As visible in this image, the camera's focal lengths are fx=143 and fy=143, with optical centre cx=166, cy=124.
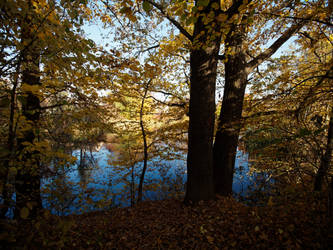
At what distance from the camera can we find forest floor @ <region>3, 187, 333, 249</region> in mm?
1970

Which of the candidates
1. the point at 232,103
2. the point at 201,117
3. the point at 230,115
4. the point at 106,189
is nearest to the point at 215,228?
the point at 201,117

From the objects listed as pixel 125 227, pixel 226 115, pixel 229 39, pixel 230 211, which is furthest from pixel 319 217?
pixel 229 39

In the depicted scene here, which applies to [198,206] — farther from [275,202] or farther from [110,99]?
[110,99]

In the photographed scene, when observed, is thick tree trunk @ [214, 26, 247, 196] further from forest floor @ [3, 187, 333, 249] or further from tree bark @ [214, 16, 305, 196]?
forest floor @ [3, 187, 333, 249]

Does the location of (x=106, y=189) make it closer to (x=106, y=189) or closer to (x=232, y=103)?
(x=106, y=189)

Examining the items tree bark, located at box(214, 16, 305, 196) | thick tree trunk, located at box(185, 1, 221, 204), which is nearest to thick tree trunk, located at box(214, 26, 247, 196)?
tree bark, located at box(214, 16, 305, 196)

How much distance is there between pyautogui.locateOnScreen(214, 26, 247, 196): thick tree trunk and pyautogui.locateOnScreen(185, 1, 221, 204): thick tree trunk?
1.91 ft

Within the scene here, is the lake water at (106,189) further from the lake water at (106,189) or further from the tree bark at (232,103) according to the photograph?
the tree bark at (232,103)

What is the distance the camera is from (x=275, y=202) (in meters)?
3.09

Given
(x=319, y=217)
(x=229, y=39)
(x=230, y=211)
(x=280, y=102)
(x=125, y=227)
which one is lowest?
(x=125, y=227)

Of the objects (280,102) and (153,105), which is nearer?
(280,102)

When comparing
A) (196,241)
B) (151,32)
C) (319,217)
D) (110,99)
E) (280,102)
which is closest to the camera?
(319,217)

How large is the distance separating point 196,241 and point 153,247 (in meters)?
0.75

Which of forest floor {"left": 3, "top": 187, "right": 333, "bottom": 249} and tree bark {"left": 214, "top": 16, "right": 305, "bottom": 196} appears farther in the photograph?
tree bark {"left": 214, "top": 16, "right": 305, "bottom": 196}
